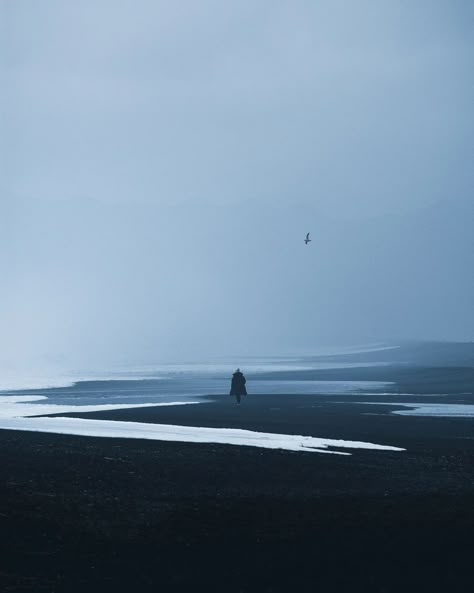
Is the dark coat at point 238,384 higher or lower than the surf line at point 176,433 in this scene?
higher

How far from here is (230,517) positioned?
17953mm

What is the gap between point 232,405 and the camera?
47.1 m

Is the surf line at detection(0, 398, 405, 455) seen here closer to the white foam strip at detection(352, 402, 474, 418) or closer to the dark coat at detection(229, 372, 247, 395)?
the dark coat at detection(229, 372, 247, 395)

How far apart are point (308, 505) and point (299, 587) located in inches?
235

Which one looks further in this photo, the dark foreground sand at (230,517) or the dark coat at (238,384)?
the dark coat at (238,384)

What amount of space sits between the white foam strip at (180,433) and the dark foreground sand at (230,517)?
1594 millimetres

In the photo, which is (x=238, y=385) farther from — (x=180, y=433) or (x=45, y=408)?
(x=180, y=433)

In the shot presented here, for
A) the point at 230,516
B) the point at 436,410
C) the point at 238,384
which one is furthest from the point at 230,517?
the point at 238,384

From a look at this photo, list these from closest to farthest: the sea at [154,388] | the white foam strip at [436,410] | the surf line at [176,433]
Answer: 1. the surf line at [176,433]
2. the white foam strip at [436,410]
3. the sea at [154,388]

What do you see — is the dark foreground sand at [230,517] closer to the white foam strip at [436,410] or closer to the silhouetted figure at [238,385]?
the white foam strip at [436,410]

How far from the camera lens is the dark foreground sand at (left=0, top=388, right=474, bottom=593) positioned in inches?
541

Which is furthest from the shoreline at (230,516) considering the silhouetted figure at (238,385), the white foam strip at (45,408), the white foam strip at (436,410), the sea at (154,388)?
the sea at (154,388)

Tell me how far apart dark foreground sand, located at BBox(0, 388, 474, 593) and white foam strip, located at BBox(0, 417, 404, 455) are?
1.59m

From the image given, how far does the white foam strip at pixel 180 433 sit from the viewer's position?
1175 inches
